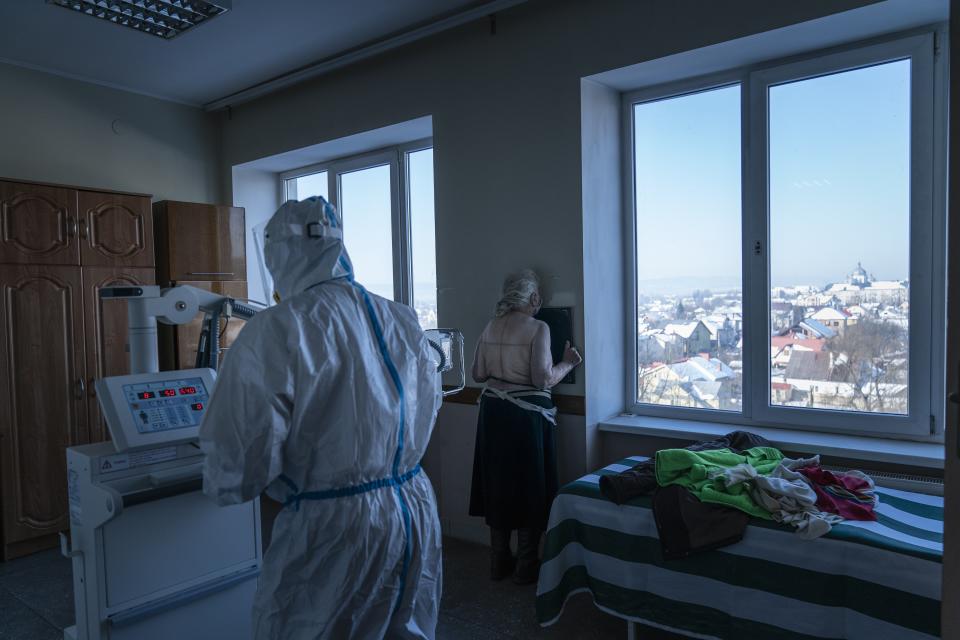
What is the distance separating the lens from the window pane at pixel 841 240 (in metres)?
2.61

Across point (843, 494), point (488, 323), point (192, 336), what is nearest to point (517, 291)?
point (488, 323)

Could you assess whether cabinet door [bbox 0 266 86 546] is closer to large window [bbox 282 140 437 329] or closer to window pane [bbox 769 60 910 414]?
large window [bbox 282 140 437 329]

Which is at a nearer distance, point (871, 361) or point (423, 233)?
point (871, 361)

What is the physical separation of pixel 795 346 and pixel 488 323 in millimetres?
1414

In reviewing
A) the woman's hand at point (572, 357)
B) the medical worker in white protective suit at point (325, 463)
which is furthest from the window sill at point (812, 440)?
the medical worker in white protective suit at point (325, 463)

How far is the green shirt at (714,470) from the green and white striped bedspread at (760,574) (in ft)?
0.31

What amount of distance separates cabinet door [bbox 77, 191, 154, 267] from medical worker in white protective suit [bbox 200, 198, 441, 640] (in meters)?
2.67

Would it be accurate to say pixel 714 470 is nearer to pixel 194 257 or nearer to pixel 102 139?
pixel 194 257

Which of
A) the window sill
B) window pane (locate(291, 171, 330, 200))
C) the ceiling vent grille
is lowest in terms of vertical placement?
the window sill

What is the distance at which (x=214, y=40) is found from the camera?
11.6 ft

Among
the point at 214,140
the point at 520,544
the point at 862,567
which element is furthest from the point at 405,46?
the point at 862,567

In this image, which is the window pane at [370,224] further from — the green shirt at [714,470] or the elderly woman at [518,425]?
the green shirt at [714,470]

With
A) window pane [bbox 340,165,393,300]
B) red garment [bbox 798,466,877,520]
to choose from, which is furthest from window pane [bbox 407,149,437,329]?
red garment [bbox 798,466,877,520]

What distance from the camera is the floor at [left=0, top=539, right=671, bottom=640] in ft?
8.57
